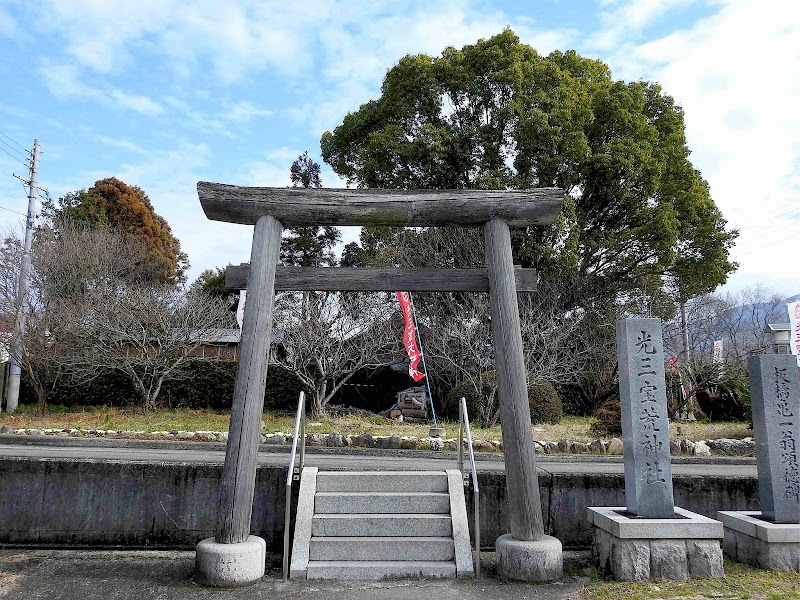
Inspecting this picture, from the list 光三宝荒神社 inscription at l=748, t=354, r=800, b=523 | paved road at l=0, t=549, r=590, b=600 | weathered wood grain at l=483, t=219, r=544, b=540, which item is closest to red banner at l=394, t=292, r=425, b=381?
weathered wood grain at l=483, t=219, r=544, b=540

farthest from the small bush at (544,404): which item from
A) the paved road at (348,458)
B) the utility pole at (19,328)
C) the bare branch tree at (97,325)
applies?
the utility pole at (19,328)

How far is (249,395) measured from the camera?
5.27 meters

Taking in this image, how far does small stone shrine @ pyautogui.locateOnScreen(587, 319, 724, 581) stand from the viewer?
492cm

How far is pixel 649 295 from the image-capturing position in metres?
20.2

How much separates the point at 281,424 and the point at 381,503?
1228 cm

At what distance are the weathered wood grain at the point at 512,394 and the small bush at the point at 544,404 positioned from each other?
11.6 m

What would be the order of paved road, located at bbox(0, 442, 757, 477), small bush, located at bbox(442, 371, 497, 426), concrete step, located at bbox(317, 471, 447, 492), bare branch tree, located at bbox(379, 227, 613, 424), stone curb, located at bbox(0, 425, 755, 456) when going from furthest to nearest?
bare branch tree, located at bbox(379, 227, 613, 424), small bush, located at bbox(442, 371, 497, 426), stone curb, located at bbox(0, 425, 755, 456), paved road, located at bbox(0, 442, 757, 477), concrete step, located at bbox(317, 471, 447, 492)

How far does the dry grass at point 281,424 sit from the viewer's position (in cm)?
1471

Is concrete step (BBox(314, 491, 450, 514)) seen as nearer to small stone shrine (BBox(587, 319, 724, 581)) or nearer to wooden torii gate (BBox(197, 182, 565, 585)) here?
wooden torii gate (BBox(197, 182, 565, 585))

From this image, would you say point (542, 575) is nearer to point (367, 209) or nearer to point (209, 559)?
point (209, 559)

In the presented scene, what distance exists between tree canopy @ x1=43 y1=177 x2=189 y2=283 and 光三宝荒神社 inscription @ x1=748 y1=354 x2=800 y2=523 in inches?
1009

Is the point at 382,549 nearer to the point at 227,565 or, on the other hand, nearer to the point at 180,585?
the point at 227,565

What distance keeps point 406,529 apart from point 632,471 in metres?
2.13

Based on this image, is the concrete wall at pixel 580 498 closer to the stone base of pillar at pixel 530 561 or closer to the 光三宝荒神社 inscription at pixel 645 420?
the 光三宝荒神社 inscription at pixel 645 420
